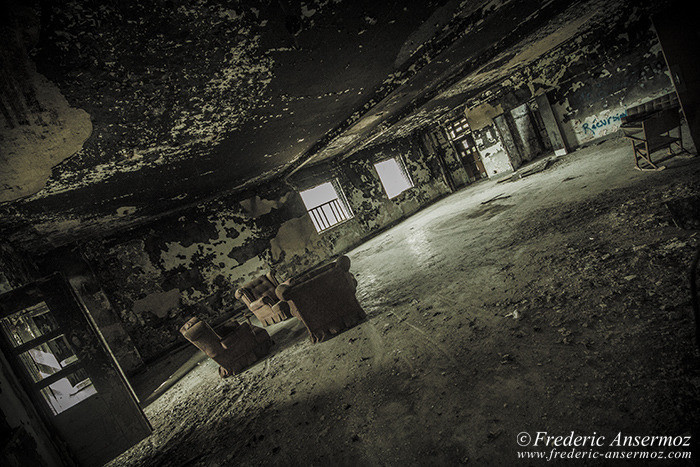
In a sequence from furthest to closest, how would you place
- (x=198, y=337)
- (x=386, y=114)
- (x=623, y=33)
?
(x=623, y=33)
(x=386, y=114)
(x=198, y=337)

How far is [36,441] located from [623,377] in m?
4.39

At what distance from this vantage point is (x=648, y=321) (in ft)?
5.41

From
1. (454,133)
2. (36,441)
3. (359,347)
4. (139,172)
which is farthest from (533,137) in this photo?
(36,441)

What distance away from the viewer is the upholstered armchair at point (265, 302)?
512cm

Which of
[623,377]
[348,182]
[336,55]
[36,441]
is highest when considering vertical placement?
[336,55]

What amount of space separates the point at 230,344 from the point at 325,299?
1448 mm

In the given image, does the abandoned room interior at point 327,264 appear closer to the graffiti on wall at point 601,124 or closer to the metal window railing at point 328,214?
the graffiti on wall at point 601,124

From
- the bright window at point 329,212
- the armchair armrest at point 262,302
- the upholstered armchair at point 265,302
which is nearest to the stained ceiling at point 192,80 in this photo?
the upholstered armchair at point 265,302

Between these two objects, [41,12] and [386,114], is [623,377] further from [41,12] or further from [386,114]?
[386,114]

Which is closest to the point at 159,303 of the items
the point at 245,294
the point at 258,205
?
the point at 245,294

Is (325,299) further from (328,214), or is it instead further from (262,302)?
(328,214)

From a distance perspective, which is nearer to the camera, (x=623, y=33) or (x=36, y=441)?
(x=36, y=441)

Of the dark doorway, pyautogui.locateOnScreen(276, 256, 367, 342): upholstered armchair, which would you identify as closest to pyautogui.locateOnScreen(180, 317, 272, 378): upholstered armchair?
pyautogui.locateOnScreen(276, 256, 367, 342): upholstered armchair

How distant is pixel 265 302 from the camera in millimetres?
5176
